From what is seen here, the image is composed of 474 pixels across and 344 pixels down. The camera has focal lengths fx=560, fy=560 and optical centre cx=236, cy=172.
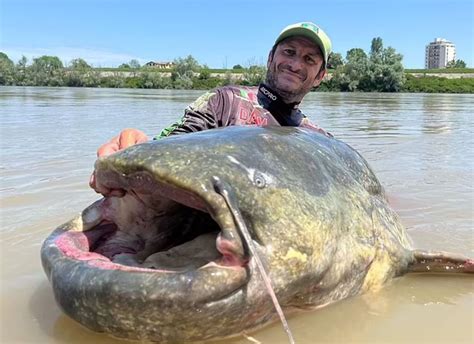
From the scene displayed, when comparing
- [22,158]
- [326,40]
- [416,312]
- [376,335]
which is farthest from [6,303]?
[22,158]

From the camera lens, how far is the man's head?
12.4 ft

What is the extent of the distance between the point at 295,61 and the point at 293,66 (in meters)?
0.04

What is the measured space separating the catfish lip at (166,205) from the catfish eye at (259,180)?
7.4 inches

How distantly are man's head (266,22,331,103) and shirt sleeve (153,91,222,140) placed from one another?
58 cm

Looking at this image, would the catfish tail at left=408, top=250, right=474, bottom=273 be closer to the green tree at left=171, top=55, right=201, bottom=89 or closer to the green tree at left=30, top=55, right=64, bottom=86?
the green tree at left=171, top=55, right=201, bottom=89

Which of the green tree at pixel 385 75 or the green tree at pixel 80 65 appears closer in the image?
the green tree at pixel 385 75

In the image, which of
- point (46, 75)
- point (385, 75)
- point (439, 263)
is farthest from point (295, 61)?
point (46, 75)

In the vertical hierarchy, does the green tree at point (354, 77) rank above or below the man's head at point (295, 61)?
above

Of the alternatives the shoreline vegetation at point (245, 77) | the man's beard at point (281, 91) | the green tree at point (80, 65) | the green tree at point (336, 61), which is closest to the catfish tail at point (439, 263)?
the man's beard at point (281, 91)

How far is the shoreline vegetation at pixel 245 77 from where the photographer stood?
55656 millimetres

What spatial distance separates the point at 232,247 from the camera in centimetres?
169

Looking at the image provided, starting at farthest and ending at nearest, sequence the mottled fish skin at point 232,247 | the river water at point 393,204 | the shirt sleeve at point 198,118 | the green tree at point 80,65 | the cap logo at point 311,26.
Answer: the green tree at point 80,65 < the cap logo at point 311,26 < the shirt sleeve at point 198,118 < the river water at point 393,204 < the mottled fish skin at point 232,247

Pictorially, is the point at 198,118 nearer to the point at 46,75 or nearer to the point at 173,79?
the point at 173,79

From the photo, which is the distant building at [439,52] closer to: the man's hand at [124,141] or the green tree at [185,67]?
the green tree at [185,67]
